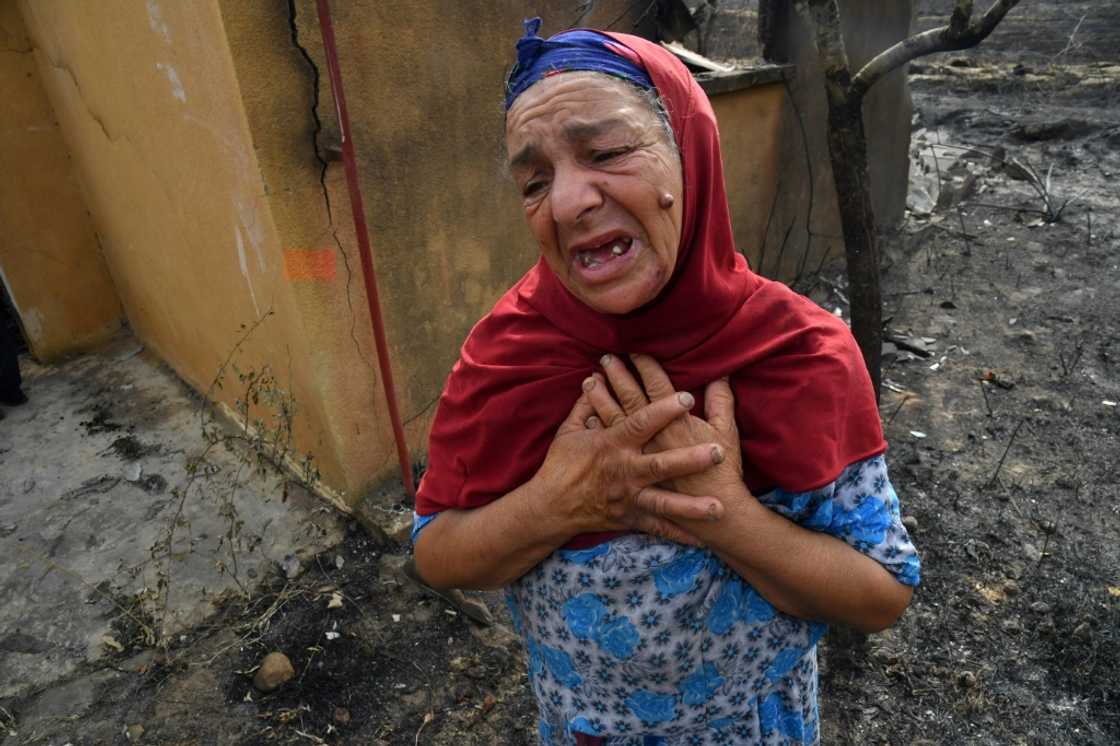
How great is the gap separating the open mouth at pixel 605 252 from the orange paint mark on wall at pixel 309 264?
226 cm

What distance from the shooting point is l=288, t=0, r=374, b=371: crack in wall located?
288cm

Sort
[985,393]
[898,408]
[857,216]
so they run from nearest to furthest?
[857,216], [898,408], [985,393]

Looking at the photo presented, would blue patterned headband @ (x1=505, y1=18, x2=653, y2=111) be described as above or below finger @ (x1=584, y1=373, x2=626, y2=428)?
above

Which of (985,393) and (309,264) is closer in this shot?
(309,264)

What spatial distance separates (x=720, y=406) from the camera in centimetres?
128

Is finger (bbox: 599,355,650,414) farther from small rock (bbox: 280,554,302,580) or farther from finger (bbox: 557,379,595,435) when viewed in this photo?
small rock (bbox: 280,554,302,580)

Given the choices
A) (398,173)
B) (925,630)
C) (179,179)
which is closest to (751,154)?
(398,173)

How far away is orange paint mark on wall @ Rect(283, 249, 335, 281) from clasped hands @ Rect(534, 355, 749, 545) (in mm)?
2217

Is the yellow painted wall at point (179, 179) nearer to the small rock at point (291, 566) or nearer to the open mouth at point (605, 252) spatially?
the small rock at point (291, 566)

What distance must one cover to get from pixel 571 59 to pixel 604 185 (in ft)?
0.78

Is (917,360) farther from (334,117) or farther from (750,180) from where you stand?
(334,117)

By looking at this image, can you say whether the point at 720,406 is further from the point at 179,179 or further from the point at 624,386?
the point at 179,179

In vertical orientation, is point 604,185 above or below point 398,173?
above

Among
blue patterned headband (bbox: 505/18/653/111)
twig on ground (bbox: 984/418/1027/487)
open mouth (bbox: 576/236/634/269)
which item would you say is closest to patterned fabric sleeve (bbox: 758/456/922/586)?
open mouth (bbox: 576/236/634/269)
